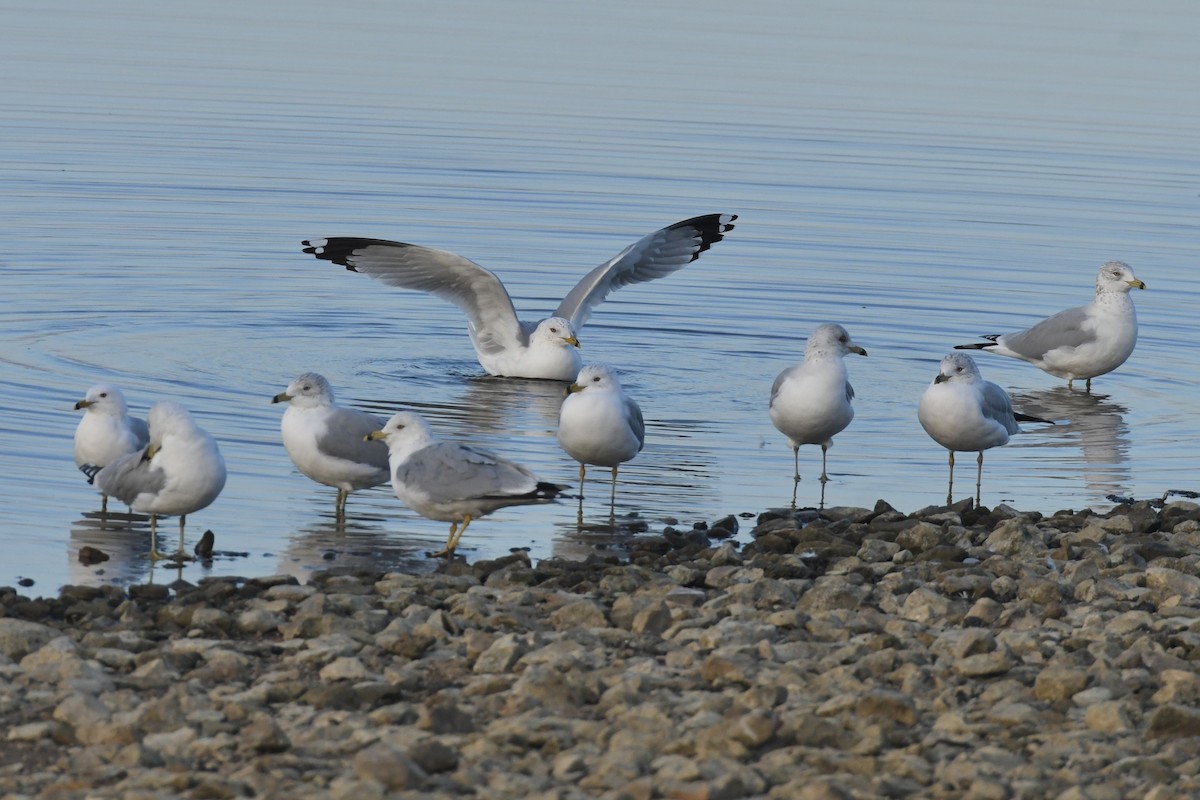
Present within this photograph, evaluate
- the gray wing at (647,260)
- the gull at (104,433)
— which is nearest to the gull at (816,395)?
the gull at (104,433)

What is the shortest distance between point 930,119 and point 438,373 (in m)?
17.1

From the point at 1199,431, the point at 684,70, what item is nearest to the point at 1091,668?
the point at 1199,431

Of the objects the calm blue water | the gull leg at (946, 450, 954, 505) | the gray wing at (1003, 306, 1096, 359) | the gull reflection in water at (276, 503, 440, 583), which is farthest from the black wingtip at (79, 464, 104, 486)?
the gray wing at (1003, 306, 1096, 359)

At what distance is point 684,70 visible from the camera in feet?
112

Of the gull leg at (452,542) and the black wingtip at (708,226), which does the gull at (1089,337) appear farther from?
the gull leg at (452,542)

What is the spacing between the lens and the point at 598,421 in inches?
412

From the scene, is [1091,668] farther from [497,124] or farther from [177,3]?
[177,3]

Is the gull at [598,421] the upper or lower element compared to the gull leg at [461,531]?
upper

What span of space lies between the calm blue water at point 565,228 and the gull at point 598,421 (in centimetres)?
37

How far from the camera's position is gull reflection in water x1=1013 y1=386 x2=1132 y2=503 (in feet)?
39.4

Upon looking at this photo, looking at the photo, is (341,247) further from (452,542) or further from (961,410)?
(452,542)

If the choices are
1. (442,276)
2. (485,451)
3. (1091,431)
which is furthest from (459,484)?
(442,276)

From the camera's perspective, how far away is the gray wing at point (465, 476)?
9.41 meters

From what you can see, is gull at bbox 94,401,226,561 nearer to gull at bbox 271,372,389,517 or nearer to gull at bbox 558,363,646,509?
gull at bbox 271,372,389,517
